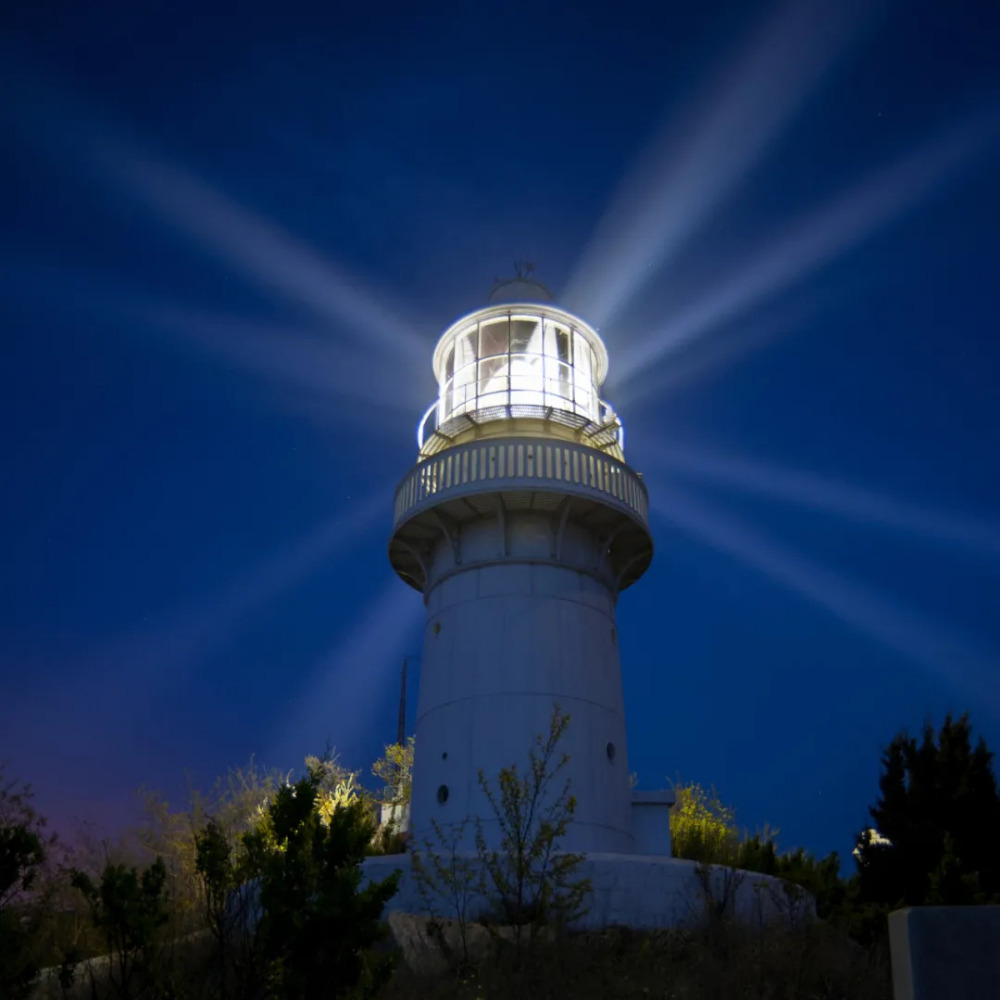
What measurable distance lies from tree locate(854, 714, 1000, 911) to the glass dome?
12648mm

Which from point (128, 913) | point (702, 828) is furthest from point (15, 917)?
point (702, 828)

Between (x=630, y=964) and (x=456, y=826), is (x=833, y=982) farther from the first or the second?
(x=456, y=826)

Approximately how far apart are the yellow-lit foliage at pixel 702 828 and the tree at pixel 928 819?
3539 mm

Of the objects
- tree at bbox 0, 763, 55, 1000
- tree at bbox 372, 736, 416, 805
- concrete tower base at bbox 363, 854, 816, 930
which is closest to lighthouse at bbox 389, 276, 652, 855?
concrete tower base at bbox 363, 854, 816, 930

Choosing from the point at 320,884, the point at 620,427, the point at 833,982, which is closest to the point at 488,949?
the point at 833,982

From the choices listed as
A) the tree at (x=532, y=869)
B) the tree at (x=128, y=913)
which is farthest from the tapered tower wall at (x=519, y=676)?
the tree at (x=128, y=913)

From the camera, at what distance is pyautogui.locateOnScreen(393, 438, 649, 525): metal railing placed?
1684 cm

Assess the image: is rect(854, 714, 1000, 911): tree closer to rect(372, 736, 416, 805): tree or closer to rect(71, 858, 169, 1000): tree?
rect(372, 736, 416, 805): tree

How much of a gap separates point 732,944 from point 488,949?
307 cm

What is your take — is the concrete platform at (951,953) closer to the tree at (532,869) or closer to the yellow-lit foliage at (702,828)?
the tree at (532,869)

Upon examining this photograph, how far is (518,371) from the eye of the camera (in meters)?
19.0

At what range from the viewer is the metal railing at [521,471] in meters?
16.8

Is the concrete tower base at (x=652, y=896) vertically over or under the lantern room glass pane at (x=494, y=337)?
under

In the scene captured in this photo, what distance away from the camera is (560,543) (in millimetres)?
17359
